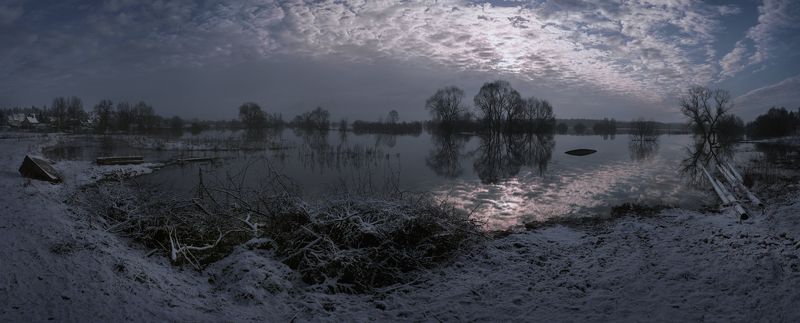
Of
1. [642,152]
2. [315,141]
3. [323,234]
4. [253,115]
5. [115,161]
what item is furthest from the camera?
[253,115]

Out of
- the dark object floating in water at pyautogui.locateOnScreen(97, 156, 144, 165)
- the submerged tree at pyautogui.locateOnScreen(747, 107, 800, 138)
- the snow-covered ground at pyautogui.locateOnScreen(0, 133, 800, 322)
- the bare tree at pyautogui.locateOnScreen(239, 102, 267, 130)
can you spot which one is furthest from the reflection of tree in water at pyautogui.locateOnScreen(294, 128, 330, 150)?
the submerged tree at pyautogui.locateOnScreen(747, 107, 800, 138)

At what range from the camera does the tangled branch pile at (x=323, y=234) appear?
6.15m

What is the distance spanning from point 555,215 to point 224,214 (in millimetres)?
9268

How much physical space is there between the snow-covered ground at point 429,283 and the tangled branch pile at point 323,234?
39 centimetres

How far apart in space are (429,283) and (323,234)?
2.18m

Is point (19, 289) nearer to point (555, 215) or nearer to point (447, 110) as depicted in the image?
point (555, 215)

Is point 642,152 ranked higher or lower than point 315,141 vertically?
lower

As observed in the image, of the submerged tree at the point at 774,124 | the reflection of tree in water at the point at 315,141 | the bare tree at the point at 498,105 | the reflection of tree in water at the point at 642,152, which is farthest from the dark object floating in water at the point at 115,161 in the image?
the submerged tree at the point at 774,124

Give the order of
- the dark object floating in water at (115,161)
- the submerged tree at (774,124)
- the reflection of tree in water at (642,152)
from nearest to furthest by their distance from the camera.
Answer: the dark object floating in water at (115,161) → the reflection of tree in water at (642,152) → the submerged tree at (774,124)

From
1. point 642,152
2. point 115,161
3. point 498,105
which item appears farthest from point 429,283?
point 498,105

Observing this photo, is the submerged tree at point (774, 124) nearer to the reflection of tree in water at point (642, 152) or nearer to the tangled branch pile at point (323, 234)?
the reflection of tree in water at point (642, 152)

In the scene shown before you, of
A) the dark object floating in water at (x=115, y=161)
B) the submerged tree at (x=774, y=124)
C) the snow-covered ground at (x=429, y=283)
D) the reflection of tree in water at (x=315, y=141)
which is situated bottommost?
the snow-covered ground at (x=429, y=283)

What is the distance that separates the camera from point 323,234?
683 centimetres

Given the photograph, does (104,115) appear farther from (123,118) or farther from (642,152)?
(642,152)
